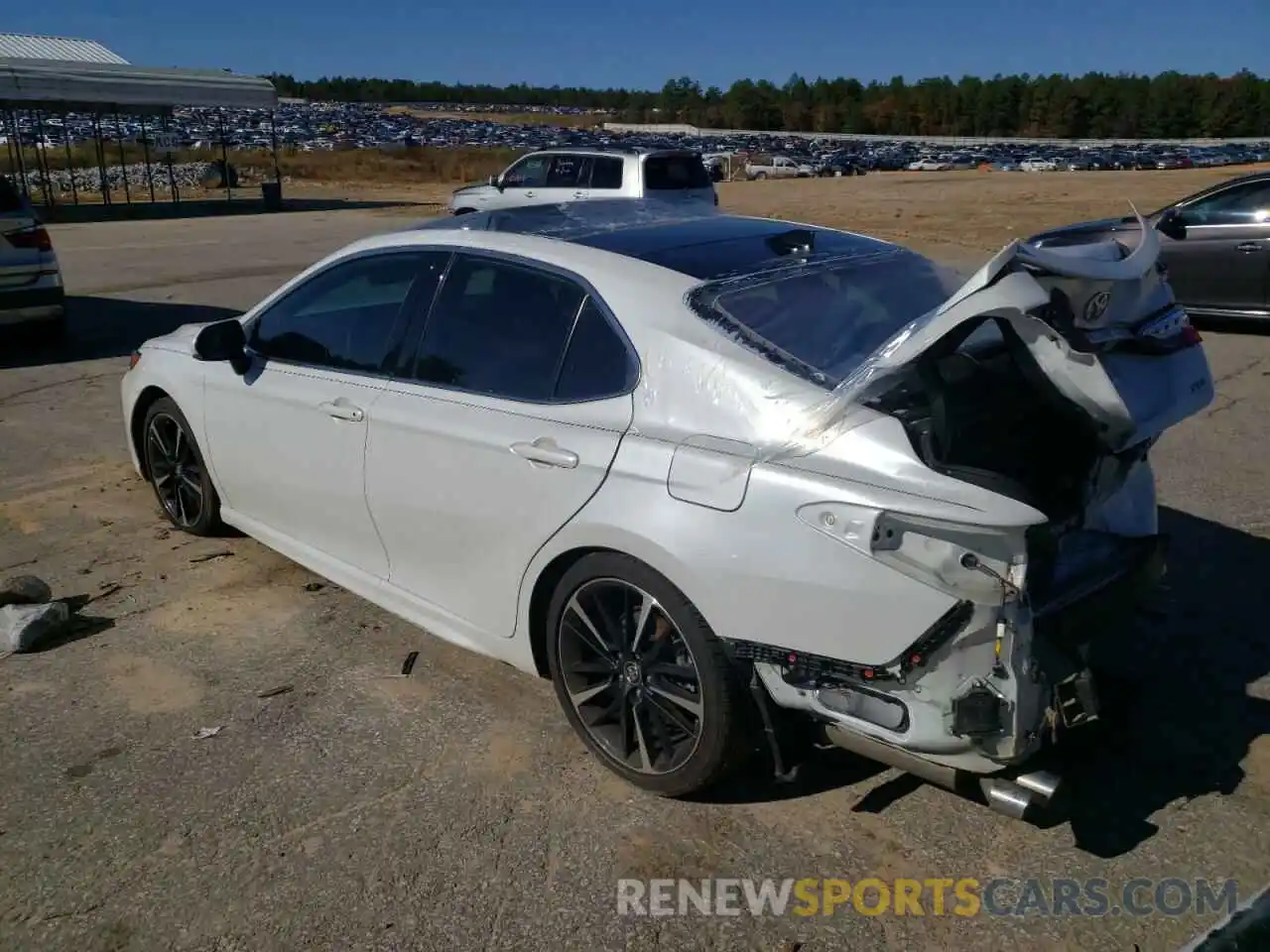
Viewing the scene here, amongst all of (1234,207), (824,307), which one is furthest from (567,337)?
(1234,207)

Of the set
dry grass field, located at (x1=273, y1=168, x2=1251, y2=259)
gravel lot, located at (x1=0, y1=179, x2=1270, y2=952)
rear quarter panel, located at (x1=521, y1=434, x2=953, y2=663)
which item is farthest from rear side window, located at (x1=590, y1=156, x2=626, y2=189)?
rear quarter panel, located at (x1=521, y1=434, x2=953, y2=663)

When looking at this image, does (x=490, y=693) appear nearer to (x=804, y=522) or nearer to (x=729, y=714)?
(x=729, y=714)

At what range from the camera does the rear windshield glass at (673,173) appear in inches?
674

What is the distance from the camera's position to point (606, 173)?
58.0 ft

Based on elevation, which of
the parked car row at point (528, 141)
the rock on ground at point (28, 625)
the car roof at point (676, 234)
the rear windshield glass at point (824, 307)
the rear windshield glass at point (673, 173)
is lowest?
the parked car row at point (528, 141)

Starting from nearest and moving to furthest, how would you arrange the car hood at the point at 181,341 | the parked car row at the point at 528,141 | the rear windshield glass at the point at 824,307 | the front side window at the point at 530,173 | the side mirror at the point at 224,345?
the rear windshield glass at the point at 824,307, the side mirror at the point at 224,345, the car hood at the point at 181,341, the front side window at the point at 530,173, the parked car row at the point at 528,141

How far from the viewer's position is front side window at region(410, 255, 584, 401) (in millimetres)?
3609

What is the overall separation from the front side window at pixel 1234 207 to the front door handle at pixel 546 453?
31.0 feet

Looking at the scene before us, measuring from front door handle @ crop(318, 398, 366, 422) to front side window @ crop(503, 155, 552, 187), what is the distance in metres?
15.2

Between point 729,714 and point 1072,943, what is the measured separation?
1.01 meters

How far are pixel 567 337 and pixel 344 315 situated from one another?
134 cm

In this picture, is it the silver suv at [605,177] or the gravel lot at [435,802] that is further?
the silver suv at [605,177]

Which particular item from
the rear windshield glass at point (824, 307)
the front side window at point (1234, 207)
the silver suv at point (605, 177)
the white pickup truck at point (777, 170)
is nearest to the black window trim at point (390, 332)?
the rear windshield glass at point (824, 307)

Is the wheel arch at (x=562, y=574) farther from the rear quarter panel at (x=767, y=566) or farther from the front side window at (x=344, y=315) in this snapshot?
the front side window at (x=344, y=315)
